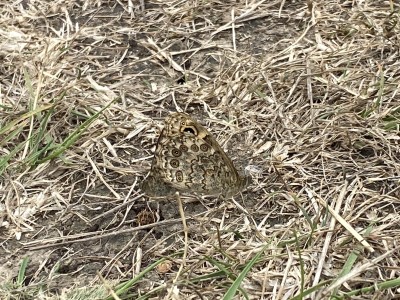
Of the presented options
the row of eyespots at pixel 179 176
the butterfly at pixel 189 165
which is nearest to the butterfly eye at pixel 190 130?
the butterfly at pixel 189 165

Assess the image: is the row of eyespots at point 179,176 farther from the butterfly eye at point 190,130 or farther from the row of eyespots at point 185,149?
the butterfly eye at point 190,130

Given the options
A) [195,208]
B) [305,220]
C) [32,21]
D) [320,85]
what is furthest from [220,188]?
[32,21]

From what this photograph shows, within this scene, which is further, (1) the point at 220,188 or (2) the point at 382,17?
(2) the point at 382,17

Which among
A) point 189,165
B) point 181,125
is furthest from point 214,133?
point 181,125

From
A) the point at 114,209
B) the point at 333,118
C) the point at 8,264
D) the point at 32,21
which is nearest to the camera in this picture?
the point at 8,264

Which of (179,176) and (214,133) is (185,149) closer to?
(179,176)

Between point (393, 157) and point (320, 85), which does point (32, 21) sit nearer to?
point (320, 85)
